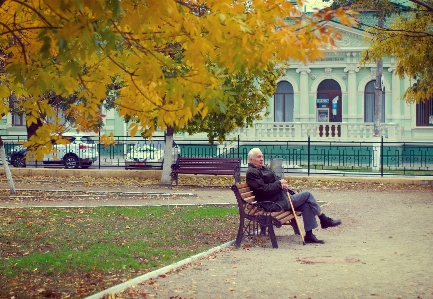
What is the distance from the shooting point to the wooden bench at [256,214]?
11367 millimetres

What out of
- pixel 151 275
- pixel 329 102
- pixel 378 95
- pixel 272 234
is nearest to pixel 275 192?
pixel 272 234

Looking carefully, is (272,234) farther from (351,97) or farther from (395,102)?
(351,97)

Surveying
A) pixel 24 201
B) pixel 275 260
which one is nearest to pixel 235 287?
pixel 275 260

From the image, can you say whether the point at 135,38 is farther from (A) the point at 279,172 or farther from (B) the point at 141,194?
(A) the point at 279,172

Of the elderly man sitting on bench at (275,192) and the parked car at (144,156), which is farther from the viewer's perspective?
the parked car at (144,156)

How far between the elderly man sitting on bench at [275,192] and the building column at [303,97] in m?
30.0

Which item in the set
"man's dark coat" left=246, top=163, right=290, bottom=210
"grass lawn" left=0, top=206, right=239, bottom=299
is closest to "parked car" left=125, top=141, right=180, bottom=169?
"grass lawn" left=0, top=206, right=239, bottom=299

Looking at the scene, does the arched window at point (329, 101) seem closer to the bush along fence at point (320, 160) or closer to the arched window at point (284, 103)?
the arched window at point (284, 103)

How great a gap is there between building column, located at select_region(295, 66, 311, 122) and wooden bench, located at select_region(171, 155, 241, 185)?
64.2ft

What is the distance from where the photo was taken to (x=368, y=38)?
22578 millimetres

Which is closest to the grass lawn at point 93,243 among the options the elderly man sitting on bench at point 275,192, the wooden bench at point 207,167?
the elderly man sitting on bench at point 275,192

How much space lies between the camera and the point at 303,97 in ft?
138

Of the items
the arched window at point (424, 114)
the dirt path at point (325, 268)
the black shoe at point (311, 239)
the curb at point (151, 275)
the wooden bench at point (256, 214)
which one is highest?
the arched window at point (424, 114)

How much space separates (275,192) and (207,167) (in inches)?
433
